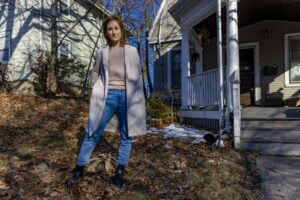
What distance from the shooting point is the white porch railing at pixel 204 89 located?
7268 mm

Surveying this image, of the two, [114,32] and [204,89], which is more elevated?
[114,32]

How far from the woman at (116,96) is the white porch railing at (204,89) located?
153 inches

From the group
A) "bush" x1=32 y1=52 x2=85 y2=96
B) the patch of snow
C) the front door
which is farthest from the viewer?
"bush" x1=32 y1=52 x2=85 y2=96

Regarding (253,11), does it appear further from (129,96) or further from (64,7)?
(64,7)

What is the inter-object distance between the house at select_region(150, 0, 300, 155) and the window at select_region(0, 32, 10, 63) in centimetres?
791

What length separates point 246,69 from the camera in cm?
1042

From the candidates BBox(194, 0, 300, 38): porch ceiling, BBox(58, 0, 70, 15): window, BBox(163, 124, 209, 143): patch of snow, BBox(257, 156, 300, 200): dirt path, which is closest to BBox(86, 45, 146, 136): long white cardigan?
BBox(257, 156, 300, 200): dirt path

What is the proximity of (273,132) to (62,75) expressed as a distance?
8777 millimetres

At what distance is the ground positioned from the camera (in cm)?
341

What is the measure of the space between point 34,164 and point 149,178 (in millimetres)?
1532

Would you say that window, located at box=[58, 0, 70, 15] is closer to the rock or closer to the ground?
the ground

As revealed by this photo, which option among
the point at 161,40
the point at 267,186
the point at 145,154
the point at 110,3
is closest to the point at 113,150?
the point at 145,154

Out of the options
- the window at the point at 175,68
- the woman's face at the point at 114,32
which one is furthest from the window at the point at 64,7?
the woman's face at the point at 114,32

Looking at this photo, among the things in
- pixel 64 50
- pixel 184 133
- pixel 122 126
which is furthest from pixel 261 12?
pixel 64 50
